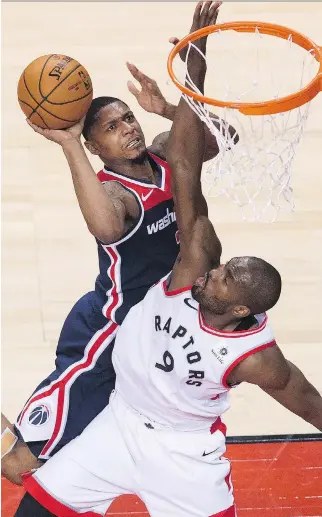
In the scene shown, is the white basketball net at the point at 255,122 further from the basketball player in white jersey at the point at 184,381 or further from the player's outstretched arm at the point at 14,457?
the player's outstretched arm at the point at 14,457

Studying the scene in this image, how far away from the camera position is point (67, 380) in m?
3.92

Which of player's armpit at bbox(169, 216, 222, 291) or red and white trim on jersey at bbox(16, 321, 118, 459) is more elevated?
player's armpit at bbox(169, 216, 222, 291)

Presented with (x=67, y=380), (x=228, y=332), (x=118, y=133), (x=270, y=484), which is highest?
(x=118, y=133)

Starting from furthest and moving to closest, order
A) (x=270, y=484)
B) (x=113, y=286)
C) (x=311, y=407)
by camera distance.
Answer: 1. (x=270, y=484)
2. (x=113, y=286)
3. (x=311, y=407)

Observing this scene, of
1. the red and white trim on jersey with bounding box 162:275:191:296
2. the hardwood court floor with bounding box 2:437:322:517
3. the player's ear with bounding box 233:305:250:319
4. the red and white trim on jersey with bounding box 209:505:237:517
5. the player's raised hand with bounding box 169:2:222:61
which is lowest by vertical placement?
the hardwood court floor with bounding box 2:437:322:517

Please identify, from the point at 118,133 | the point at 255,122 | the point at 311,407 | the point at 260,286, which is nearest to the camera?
the point at 260,286

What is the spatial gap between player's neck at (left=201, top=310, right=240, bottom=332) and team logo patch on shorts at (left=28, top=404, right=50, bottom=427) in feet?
2.49

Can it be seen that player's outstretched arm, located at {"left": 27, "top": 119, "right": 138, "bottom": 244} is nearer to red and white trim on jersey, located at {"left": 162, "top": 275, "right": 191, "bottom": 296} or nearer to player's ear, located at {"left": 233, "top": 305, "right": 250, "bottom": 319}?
red and white trim on jersey, located at {"left": 162, "top": 275, "right": 191, "bottom": 296}

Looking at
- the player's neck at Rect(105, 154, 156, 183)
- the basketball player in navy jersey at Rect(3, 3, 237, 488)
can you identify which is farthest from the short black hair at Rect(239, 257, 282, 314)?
the player's neck at Rect(105, 154, 156, 183)

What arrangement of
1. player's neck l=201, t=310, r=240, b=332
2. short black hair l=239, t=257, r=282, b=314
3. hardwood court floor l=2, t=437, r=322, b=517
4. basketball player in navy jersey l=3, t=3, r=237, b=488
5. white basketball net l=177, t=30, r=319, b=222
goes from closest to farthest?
short black hair l=239, t=257, r=282, b=314 → player's neck l=201, t=310, r=240, b=332 → basketball player in navy jersey l=3, t=3, r=237, b=488 → white basketball net l=177, t=30, r=319, b=222 → hardwood court floor l=2, t=437, r=322, b=517

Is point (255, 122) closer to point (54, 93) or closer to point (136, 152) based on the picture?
point (136, 152)

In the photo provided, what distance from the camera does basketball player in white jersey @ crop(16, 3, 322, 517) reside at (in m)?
3.49

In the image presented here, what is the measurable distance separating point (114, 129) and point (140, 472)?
1206mm

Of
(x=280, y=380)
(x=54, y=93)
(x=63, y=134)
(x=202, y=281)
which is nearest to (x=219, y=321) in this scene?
(x=202, y=281)
